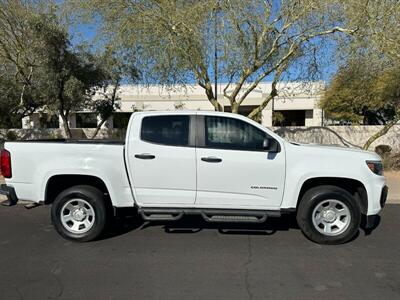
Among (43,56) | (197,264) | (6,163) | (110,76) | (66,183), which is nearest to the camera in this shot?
(197,264)

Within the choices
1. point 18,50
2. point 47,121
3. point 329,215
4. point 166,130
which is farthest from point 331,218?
point 47,121

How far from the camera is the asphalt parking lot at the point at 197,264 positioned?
12.2ft

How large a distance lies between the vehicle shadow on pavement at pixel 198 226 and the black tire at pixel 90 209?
30 cm

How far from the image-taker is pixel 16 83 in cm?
1307

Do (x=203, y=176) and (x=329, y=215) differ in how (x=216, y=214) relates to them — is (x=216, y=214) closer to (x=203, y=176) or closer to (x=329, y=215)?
(x=203, y=176)

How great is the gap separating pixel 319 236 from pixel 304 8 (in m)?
7.37

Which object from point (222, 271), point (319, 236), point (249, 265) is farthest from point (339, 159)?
point (222, 271)

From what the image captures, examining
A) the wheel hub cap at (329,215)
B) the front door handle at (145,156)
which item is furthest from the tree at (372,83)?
the front door handle at (145,156)

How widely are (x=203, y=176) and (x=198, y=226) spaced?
1.28 metres

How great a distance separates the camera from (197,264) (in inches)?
175

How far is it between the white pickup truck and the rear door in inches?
0.6

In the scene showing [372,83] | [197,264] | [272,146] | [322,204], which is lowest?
[197,264]

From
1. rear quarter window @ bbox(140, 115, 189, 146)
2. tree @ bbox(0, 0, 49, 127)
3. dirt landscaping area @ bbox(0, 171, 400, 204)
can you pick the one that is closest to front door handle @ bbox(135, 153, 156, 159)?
rear quarter window @ bbox(140, 115, 189, 146)

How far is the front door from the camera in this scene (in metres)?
5.05
